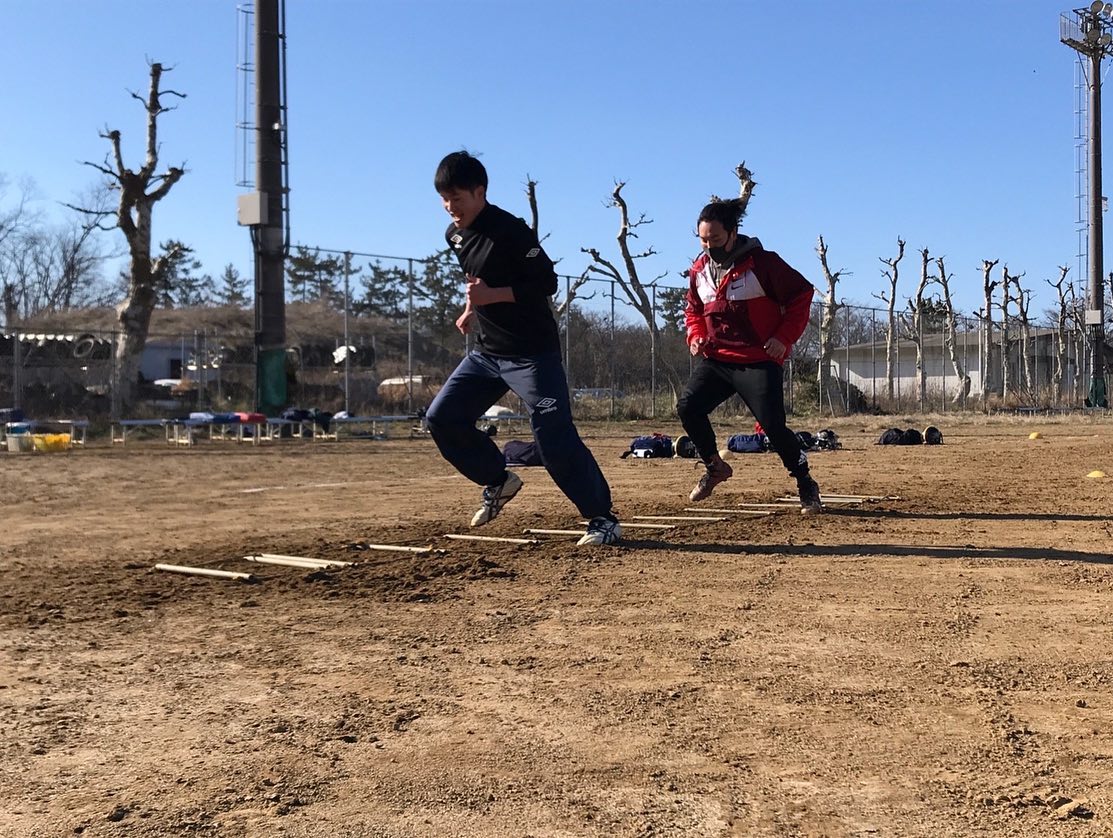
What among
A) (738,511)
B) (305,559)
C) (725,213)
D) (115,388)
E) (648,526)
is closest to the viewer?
(305,559)

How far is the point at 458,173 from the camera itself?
18.5 ft

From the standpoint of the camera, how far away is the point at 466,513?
757 centimetres

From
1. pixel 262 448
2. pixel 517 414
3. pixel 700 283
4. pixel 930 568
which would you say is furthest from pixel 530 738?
pixel 517 414

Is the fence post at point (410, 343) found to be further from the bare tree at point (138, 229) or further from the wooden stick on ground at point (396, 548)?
the wooden stick on ground at point (396, 548)

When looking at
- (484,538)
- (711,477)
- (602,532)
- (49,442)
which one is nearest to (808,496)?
(711,477)

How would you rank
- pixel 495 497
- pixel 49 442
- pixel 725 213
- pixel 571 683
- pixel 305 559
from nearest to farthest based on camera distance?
pixel 571 683, pixel 305 559, pixel 495 497, pixel 725 213, pixel 49 442

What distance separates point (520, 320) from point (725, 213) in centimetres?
176

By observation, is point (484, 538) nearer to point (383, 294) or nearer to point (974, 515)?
point (974, 515)

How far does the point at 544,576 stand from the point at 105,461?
36.4 feet

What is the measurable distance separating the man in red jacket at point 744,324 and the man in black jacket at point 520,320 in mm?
1409

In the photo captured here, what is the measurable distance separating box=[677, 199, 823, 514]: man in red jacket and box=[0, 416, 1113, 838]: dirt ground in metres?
0.70

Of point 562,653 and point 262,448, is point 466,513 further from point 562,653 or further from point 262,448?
point 262,448

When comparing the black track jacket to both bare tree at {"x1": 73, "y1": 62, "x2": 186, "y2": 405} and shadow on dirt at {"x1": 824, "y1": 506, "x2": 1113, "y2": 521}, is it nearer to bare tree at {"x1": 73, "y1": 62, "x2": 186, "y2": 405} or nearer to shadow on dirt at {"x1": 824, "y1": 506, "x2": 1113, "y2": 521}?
shadow on dirt at {"x1": 824, "y1": 506, "x2": 1113, "y2": 521}

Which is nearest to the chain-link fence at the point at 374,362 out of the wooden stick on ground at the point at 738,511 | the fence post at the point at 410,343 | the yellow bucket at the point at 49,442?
the fence post at the point at 410,343
